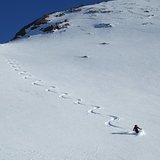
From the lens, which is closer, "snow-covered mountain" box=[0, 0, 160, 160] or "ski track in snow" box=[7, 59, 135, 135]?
"snow-covered mountain" box=[0, 0, 160, 160]

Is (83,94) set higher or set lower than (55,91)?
lower

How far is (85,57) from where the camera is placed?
94.3 feet

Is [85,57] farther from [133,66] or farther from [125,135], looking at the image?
[125,135]

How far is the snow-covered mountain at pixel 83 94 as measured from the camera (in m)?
9.04

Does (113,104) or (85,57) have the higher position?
(113,104)

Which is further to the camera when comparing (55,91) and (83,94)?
(83,94)

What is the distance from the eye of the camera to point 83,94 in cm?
1662

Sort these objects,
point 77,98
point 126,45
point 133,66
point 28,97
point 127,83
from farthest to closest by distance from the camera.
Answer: point 126,45
point 133,66
point 127,83
point 77,98
point 28,97

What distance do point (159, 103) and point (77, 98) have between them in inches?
127

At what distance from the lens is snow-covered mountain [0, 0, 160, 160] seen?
29.7 feet

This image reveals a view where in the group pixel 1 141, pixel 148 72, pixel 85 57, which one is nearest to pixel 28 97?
pixel 1 141

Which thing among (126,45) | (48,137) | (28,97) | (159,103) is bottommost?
(126,45)

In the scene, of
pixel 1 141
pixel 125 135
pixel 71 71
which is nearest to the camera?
pixel 1 141

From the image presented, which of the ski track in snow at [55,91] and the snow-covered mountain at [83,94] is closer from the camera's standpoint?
the snow-covered mountain at [83,94]
